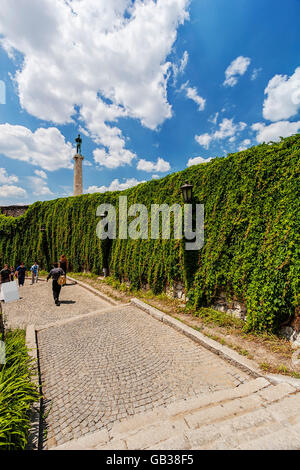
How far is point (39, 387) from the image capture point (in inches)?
122

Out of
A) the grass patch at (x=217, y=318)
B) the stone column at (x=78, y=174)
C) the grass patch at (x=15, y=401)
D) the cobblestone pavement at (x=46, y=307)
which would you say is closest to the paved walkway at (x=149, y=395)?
the grass patch at (x=15, y=401)

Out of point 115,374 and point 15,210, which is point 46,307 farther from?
point 15,210

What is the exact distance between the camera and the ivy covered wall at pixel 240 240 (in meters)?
3.96

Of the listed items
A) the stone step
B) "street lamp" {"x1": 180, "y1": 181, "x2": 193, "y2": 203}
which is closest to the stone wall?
"street lamp" {"x1": 180, "y1": 181, "x2": 193, "y2": 203}

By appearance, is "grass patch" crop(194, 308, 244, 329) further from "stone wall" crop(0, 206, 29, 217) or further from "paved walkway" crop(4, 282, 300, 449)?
"stone wall" crop(0, 206, 29, 217)

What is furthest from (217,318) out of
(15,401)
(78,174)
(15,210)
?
(15,210)

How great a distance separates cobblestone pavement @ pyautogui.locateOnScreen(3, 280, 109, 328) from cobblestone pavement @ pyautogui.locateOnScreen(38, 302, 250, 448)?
136 cm

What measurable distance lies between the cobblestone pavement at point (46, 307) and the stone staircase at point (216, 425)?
453 centimetres

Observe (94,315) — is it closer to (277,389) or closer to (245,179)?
(277,389)

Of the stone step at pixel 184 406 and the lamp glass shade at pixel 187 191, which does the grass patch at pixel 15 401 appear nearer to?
the stone step at pixel 184 406

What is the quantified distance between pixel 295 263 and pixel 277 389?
2194 millimetres

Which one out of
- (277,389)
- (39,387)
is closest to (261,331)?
(277,389)

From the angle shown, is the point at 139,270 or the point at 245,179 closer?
the point at 245,179

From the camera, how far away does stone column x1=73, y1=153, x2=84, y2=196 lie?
65.0 ft
